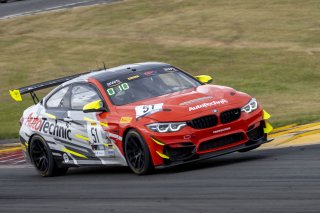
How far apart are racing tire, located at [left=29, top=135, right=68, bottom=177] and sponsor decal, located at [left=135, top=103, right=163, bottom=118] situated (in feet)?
7.61

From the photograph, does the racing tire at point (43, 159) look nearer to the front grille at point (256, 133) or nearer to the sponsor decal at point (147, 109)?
the sponsor decal at point (147, 109)

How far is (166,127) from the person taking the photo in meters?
11.7

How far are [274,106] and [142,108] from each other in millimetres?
8808

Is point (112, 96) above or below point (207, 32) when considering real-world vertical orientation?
above

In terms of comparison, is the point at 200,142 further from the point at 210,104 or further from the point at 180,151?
the point at 210,104

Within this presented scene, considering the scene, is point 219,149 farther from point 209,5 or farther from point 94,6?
point 94,6

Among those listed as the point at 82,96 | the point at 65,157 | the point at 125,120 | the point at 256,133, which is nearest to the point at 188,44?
the point at 65,157

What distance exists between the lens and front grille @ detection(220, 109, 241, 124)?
11.9 metres

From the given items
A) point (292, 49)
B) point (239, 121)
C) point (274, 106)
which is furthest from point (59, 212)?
point (292, 49)

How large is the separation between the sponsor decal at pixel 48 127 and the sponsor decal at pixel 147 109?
1631 mm

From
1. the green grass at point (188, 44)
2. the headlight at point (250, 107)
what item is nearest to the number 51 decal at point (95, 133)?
the headlight at point (250, 107)

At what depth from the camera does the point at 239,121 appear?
12000 millimetres

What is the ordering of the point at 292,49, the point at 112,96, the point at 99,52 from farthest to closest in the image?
1. the point at 99,52
2. the point at 292,49
3. the point at 112,96

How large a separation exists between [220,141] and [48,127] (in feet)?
10.2
